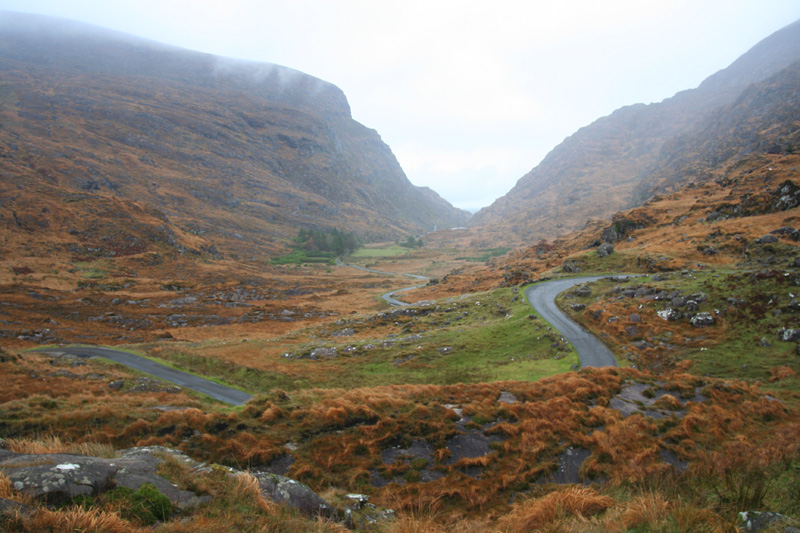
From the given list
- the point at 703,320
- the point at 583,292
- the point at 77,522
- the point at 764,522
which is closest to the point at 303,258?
the point at 583,292

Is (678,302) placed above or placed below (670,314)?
above

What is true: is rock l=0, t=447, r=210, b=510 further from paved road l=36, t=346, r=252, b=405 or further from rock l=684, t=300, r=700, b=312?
rock l=684, t=300, r=700, b=312

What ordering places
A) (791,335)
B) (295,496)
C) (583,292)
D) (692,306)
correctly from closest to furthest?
(295,496) < (791,335) < (692,306) < (583,292)

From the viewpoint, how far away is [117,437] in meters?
10.0

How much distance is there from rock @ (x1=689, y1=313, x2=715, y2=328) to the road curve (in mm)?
6543

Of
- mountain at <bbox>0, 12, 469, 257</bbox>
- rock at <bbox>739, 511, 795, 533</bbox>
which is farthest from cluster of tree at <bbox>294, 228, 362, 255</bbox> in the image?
rock at <bbox>739, 511, 795, 533</bbox>

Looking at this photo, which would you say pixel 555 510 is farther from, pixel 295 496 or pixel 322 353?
pixel 322 353

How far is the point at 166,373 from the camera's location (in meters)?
25.8

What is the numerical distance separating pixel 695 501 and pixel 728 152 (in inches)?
6440

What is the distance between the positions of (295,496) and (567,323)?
101ft

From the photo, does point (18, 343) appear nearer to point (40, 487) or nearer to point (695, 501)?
point (40, 487)

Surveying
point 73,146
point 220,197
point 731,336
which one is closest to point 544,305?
point 731,336

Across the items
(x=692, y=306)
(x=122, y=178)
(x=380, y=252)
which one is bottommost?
(x=380, y=252)

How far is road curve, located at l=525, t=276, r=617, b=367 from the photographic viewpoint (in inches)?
1002
